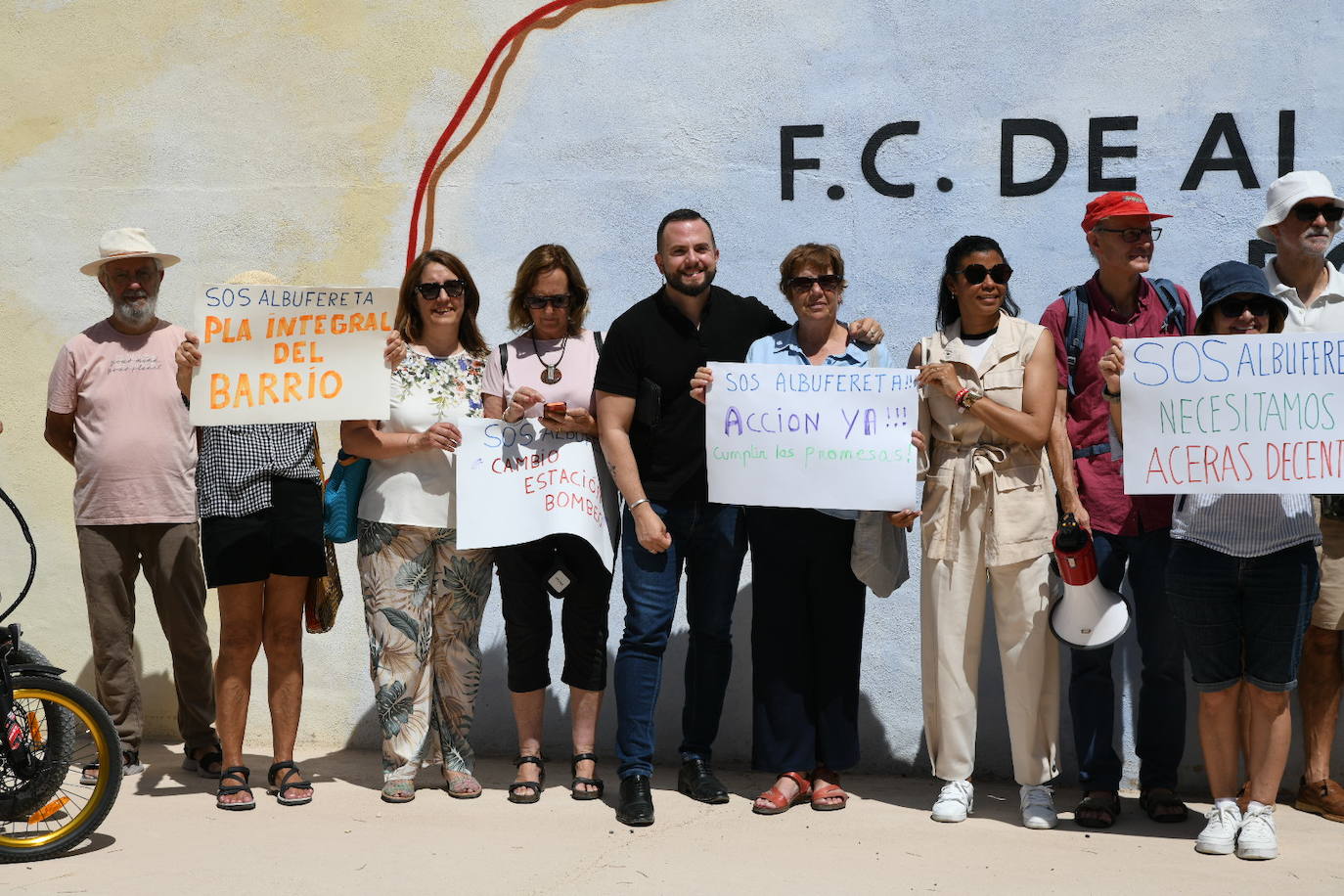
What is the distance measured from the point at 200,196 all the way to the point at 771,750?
3.38m

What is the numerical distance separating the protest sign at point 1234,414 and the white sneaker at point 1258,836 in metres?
1.00

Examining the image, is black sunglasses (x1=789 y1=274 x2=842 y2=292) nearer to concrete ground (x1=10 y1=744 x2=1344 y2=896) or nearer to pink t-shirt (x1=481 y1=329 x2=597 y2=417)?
pink t-shirt (x1=481 y1=329 x2=597 y2=417)

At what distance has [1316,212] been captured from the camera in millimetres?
4484

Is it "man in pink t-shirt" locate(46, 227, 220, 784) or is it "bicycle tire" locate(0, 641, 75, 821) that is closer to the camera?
"bicycle tire" locate(0, 641, 75, 821)

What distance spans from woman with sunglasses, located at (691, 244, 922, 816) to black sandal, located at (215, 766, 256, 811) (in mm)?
1782

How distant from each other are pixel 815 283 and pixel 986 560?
1078 millimetres

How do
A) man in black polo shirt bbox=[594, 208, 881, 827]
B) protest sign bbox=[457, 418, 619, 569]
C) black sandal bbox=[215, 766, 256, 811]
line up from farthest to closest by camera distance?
1. black sandal bbox=[215, 766, 256, 811]
2. protest sign bbox=[457, 418, 619, 569]
3. man in black polo shirt bbox=[594, 208, 881, 827]

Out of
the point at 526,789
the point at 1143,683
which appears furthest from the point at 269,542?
the point at 1143,683

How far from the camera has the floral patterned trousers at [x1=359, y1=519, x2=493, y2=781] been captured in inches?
191

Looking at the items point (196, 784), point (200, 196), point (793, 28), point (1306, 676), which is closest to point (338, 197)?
point (200, 196)

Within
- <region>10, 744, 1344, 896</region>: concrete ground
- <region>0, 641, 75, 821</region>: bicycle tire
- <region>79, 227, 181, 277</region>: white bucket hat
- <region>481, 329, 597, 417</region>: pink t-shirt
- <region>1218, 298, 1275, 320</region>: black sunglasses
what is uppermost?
<region>79, 227, 181, 277</region>: white bucket hat

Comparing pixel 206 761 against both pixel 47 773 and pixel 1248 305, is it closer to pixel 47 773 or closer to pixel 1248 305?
pixel 47 773

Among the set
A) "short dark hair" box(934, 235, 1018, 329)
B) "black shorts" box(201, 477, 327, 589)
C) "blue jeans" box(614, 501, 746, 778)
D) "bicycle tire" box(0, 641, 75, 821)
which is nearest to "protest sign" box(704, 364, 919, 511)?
"blue jeans" box(614, 501, 746, 778)

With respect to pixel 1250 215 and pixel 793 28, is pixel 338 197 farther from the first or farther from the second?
pixel 1250 215
